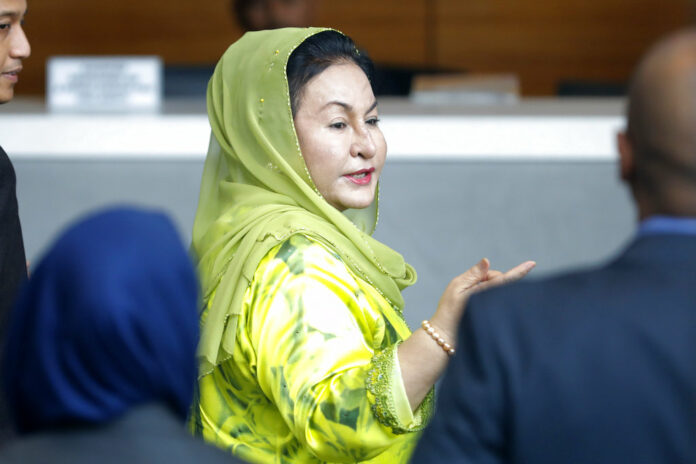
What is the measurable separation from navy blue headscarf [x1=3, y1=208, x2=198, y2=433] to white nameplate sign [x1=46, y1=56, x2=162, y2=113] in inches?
92.0

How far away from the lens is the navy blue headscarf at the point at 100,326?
90 cm

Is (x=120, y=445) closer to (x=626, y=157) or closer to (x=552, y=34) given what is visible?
(x=626, y=157)

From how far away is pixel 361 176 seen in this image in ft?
6.11

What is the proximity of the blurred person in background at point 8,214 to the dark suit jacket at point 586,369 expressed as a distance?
1.06 m

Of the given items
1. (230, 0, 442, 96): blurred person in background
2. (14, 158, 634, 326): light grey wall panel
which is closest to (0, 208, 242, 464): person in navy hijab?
(14, 158, 634, 326): light grey wall panel

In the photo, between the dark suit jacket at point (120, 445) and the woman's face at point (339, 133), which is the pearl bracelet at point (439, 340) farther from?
the dark suit jacket at point (120, 445)

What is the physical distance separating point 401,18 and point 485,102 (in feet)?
9.21

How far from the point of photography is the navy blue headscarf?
896 millimetres

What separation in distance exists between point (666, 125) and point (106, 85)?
2.47 meters

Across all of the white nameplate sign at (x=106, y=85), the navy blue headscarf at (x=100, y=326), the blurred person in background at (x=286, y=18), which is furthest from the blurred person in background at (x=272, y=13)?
the navy blue headscarf at (x=100, y=326)

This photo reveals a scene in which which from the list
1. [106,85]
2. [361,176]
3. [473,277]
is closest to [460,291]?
[473,277]

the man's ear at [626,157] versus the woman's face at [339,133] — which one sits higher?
the man's ear at [626,157]

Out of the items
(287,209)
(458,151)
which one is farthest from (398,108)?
(287,209)

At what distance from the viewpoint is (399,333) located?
169 centimetres
